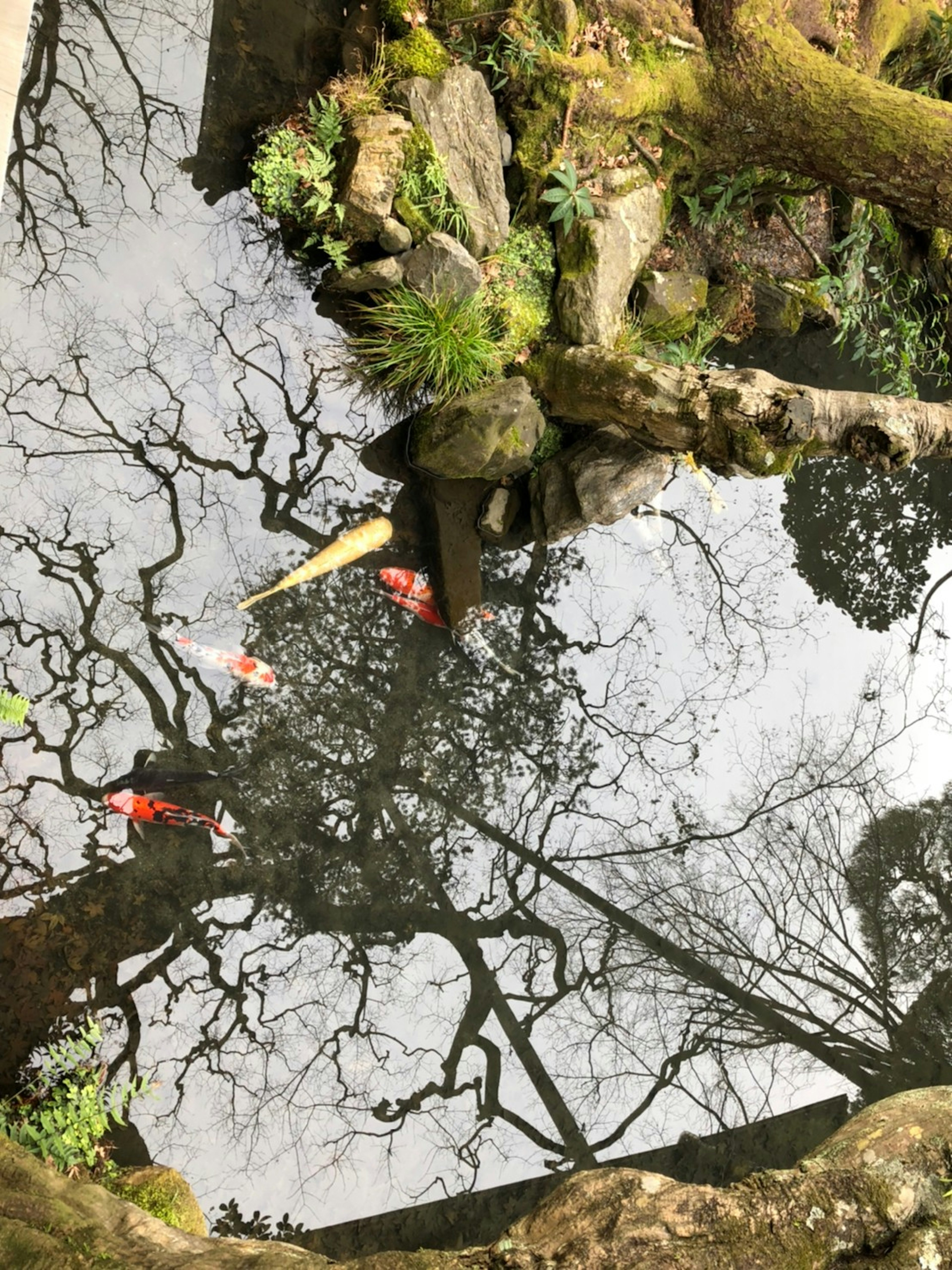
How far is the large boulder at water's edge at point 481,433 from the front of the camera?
5.23 m

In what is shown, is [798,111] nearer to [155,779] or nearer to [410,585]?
[410,585]

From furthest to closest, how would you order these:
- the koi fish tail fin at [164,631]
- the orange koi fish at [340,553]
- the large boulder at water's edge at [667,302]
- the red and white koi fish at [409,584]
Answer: the large boulder at water's edge at [667,302] < the red and white koi fish at [409,584] < the orange koi fish at [340,553] < the koi fish tail fin at [164,631]

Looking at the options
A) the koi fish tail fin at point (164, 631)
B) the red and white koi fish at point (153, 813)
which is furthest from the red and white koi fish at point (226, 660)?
the red and white koi fish at point (153, 813)

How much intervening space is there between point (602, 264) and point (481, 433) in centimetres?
144

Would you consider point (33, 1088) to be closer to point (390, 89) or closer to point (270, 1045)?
point (270, 1045)

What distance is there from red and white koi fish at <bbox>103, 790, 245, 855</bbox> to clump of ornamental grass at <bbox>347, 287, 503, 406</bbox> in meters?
2.75

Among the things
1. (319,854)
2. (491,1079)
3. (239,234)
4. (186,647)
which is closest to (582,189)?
(239,234)

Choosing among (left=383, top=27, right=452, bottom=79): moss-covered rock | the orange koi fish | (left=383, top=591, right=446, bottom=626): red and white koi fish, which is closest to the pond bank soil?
the orange koi fish

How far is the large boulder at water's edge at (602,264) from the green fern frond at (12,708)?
12.6 feet

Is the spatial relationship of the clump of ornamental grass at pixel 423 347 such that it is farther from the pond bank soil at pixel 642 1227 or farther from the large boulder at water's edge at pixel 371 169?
the pond bank soil at pixel 642 1227

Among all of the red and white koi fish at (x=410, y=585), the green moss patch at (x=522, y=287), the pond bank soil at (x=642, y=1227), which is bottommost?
the pond bank soil at (x=642, y=1227)

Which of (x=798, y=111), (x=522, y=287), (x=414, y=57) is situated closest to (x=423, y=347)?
(x=522, y=287)

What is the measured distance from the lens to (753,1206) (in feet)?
10.5

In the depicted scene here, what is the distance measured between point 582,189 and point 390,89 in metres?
1.29
